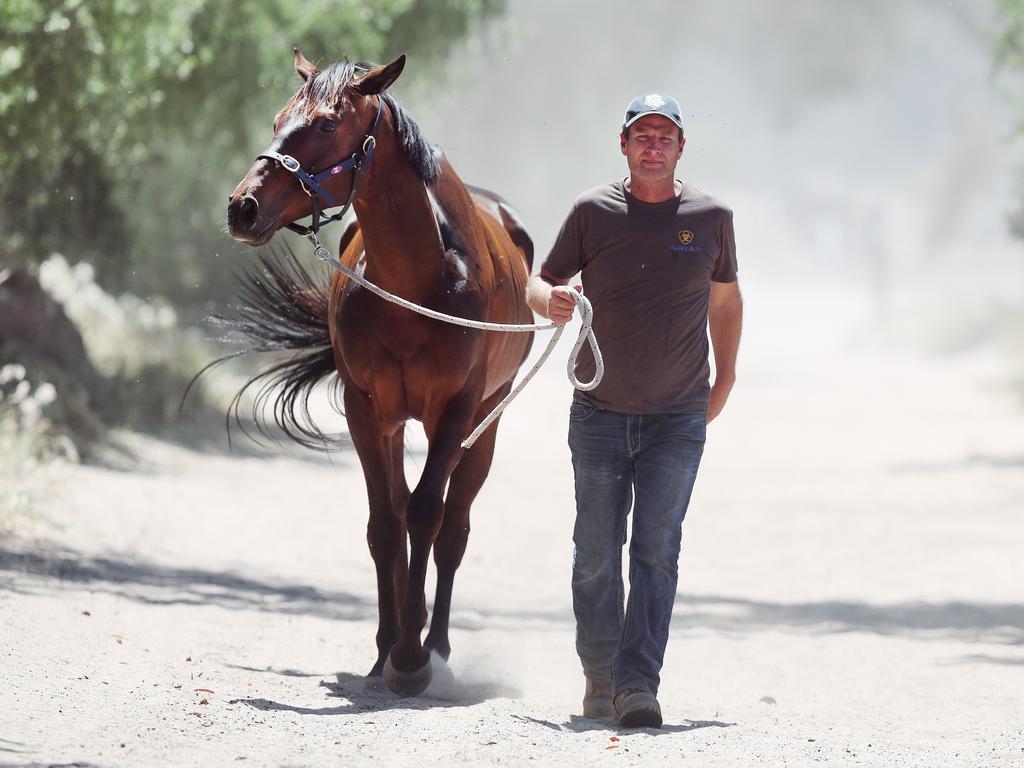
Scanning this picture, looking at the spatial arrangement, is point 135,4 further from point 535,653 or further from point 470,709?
point 470,709

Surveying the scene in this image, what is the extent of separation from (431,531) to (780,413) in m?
20.1

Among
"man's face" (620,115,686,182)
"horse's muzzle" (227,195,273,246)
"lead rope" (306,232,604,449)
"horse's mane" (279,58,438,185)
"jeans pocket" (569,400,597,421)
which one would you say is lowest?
"jeans pocket" (569,400,597,421)

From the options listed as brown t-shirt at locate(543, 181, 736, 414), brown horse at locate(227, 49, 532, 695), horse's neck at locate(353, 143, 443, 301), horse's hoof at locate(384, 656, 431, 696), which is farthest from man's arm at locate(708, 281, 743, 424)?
horse's hoof at locate(384, 656, 431, 696)

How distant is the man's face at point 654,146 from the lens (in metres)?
5.37

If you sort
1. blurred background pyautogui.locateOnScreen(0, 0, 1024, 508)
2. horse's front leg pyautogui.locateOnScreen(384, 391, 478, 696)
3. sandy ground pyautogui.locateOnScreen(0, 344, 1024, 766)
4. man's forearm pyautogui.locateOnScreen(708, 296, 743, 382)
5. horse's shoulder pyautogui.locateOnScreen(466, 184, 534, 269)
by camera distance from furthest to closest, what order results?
blurred background pyautogui.locateOnScreen(0, 0, 1024, 508) → horse's shoulder pyautogui.locateOnScreen(466, 184, 534, 269) → horse's front leg pyautogui.locateOnScreen(384, 391, 478, 696) → man's forearm pyautogui.locateOnScreen(708, 296, 743, 382) → sandy ground pyautogui.locateOnScreen(0, 344, 1024, 766)

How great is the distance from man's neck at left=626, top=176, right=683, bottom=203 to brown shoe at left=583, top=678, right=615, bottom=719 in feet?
5.61

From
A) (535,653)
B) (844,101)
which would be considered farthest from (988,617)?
(844,101)

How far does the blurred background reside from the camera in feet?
39.6

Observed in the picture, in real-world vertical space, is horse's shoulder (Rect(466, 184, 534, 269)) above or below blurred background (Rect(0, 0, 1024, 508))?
below

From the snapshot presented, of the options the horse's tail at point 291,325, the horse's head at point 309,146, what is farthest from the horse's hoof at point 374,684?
the horse's head at point 309,146

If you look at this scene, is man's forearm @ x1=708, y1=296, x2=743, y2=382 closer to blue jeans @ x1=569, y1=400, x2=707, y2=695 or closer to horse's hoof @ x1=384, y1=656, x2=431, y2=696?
blue jeans @ x1=569, y1=400, x2=707, y2=695

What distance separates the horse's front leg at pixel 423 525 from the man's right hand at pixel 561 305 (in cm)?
85

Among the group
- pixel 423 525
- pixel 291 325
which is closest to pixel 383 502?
pixel 423 525

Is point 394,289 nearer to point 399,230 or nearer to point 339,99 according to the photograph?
point 399,230
